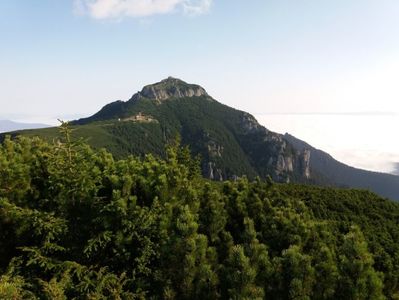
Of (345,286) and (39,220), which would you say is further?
(39,220)

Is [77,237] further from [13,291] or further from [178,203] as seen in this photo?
[13,291]

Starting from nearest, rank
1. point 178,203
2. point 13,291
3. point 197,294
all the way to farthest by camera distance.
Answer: point 13,291 < point 197,294 < point 178,203

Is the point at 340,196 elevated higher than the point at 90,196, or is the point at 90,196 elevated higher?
the point at 90,196

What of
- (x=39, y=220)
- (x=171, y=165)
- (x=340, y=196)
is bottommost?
(x=340, y=196)

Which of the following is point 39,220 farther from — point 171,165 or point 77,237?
point 171,165

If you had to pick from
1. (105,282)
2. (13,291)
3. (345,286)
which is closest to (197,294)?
(105,282)

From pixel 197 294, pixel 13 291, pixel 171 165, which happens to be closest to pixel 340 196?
pixel 171 165

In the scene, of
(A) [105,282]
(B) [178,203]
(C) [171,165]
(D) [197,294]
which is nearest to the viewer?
(D) [197,294]
